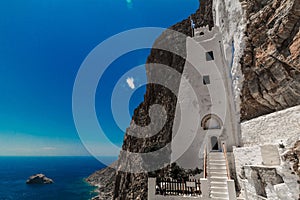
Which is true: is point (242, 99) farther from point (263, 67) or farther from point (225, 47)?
point (225, 47)

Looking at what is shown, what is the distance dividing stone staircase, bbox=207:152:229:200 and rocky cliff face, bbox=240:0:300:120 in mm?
3100

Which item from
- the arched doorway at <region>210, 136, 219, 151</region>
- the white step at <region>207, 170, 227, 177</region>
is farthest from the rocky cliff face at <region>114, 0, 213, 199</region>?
the white step at <region>207, 170, 227, 177</region>

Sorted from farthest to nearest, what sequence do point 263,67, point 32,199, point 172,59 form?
point 32,199 < point 172,59 < point 263,67

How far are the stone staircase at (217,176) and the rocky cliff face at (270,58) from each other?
310 centimetres

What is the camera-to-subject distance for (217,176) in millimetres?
8523

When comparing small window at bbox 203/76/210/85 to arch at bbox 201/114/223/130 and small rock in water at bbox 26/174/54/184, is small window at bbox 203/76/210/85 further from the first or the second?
small rock in water at bbox 26/174/54/184

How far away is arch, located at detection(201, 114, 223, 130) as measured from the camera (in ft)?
39.7

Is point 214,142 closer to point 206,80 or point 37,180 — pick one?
point 206,80

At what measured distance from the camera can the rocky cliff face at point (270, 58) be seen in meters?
6.91

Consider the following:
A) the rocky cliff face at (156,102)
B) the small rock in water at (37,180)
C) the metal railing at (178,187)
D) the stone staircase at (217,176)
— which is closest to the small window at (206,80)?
the stone staircase at (217,176)

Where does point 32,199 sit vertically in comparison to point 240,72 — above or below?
below

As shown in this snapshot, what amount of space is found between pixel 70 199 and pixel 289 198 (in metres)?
52.4

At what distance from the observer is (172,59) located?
96.0 ft

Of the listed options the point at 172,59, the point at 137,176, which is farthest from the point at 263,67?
the point at 137,176
